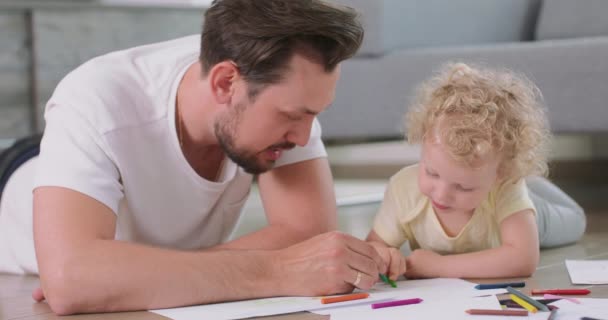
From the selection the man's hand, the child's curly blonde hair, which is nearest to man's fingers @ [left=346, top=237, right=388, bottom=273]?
the man's hand

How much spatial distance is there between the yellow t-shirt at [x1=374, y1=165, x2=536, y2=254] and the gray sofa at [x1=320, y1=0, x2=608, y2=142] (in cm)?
76

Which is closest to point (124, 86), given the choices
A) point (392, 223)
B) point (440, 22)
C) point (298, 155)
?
point (298, 155)

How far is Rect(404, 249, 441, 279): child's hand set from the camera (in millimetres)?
1951

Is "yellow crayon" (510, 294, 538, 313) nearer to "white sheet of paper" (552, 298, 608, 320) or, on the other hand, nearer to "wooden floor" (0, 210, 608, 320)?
"white sheet of paper" (552, 298, 608, 320)

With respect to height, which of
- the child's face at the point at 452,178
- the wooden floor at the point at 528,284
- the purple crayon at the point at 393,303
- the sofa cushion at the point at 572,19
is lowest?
the wooden floor at the point at 528,284

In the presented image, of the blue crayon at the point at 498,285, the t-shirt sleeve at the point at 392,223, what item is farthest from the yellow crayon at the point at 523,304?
the t-shirt sleeve at the point at 392,223

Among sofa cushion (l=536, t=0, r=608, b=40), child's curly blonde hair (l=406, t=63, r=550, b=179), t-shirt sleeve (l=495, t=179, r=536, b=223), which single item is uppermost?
sofa cushion (l=536, t=0, r=608, b=40)

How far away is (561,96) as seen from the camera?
3.10m

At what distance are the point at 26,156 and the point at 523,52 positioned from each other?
64.0 inches

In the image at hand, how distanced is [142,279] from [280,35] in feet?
1.71

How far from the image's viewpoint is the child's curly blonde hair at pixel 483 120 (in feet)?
6.25

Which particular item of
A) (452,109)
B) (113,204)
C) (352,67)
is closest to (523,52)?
(352,67)

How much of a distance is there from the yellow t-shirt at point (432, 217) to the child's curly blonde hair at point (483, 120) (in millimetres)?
57

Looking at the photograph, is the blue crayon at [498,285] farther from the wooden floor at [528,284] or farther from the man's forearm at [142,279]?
the man's forearm at [142,279]
